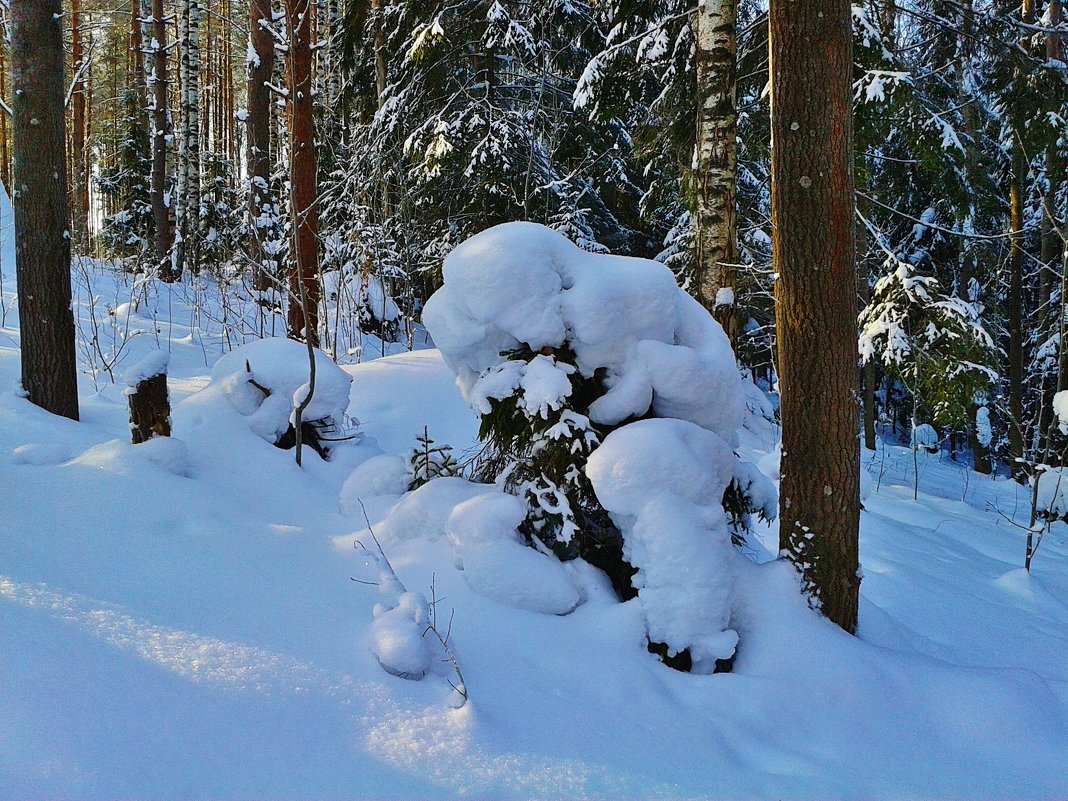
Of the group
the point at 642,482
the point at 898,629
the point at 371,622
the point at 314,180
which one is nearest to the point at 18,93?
the point at 314,180

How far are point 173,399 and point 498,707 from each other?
14.0ft

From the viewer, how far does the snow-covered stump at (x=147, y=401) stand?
3533 mm

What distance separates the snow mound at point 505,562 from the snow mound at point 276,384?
1.85m

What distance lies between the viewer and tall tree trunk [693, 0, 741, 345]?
5.43 meters

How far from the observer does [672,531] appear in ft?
8.85

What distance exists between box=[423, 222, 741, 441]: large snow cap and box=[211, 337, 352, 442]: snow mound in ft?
5.41

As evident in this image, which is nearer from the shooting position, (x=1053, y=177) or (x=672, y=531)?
(x=672, y=531)

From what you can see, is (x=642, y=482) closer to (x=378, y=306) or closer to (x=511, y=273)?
(x=511, y=273)

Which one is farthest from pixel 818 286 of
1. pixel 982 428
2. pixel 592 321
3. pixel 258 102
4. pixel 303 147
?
pixel 982 428

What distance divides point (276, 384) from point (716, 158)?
12.2 ft

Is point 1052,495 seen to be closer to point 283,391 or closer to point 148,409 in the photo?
point 283,391

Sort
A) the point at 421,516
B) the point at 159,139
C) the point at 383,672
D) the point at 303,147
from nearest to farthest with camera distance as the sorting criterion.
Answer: the point at 383,672 → the point at 421,516 → the point at 303,147 → the point at 159,139

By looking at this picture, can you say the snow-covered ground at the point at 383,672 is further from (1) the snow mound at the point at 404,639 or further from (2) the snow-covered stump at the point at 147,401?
(2) the snow-covered stump at the point at 147,401

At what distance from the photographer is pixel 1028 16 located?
10492 mm
